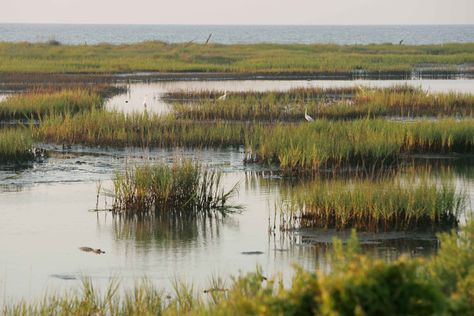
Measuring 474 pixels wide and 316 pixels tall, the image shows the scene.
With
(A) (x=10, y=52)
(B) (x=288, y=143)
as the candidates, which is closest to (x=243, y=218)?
(B) (x=288, y=143)

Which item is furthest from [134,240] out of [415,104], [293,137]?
[415,104]

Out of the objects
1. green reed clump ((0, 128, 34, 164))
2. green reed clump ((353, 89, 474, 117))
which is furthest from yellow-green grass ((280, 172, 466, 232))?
green reed clump ((353, 89, 474, 117))

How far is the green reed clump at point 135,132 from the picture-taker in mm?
21359

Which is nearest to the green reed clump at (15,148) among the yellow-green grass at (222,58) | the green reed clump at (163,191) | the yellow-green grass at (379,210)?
the green reed clump at (163,191)

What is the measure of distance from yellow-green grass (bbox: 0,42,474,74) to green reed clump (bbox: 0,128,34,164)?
85.8ft

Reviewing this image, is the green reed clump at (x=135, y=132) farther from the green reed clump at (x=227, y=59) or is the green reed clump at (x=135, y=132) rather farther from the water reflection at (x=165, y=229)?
the green reed clump at (x=227, y=59)

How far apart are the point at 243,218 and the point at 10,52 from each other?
159 ft

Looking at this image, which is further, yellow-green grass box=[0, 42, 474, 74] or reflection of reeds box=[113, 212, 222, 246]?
yellow-green grass box=[0, 42, 474, 74]

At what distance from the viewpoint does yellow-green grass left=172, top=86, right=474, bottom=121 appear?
86.6 feet

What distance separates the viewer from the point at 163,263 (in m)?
11.6

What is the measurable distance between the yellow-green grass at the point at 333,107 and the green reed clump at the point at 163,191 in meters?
11.6

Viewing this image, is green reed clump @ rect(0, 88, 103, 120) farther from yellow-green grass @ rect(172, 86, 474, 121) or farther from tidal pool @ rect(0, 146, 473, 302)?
tidal pool @ rect(0, 146, 473, 302)

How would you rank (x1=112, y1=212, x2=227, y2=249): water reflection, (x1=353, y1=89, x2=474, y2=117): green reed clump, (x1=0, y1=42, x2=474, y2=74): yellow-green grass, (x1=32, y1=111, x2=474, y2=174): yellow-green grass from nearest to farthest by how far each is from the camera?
(x1=112, y1=212, x2=227, y2=249): water reflection
(x1=32, y1=111, x2=474, y2=174): yellow-green grass
(x1=353, y1=89, x2=474, y2=117): green reed clump
(x1=0, y1=42, x2=474, y2=74): yellow-green grass

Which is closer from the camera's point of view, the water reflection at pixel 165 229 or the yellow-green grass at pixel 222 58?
the water reflection at pixel 165 229
